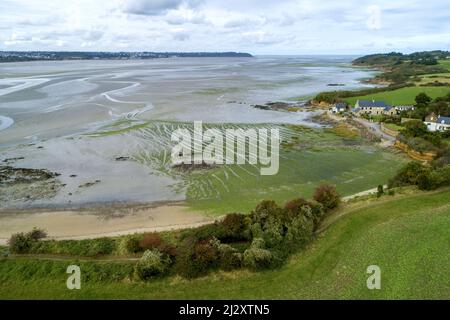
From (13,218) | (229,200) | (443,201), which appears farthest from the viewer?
(229,200)

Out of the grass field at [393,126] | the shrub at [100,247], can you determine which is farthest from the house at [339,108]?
the shrub at [100,247]

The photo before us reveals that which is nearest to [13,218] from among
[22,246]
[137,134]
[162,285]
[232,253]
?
[22,246]

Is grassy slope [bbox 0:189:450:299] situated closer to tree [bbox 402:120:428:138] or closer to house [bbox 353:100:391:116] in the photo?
tree [bbox 402:120:428:138]

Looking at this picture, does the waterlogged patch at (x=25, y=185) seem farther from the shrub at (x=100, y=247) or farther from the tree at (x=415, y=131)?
the tree at (x=415, y=131)

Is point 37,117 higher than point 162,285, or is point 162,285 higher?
point 37,117
